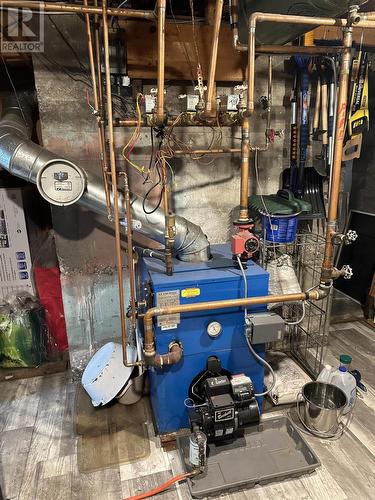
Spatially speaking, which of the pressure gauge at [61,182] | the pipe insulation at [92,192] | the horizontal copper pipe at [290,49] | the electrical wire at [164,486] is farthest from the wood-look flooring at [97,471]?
the horizontal copper pipe at [290,49]

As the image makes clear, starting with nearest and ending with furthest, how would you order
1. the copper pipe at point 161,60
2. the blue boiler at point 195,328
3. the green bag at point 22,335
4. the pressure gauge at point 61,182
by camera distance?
the copper pipe at point 161,60 → the blue boiler at point 195,328 → the pressure gauge at point 61,182 → the green bag at point 22,335

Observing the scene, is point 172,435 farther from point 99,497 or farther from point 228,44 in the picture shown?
point 228,44

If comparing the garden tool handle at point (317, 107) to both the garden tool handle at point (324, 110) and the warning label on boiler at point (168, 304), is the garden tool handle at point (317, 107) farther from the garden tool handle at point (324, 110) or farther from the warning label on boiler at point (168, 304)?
the warning label on boiler at point (168, 304)

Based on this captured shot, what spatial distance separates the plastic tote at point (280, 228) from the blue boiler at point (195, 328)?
1.04 feet

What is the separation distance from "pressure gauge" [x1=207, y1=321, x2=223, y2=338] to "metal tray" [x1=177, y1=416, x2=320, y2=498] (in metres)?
0.59

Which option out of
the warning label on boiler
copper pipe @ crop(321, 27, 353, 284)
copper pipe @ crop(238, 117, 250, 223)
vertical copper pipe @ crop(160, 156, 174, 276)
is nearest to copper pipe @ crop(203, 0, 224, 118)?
copper pipe @ crop(238, 117, 250, 223)

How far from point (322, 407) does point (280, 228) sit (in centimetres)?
103

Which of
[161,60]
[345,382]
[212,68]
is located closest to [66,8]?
[161,60]

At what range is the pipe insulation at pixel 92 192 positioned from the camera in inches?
71.0

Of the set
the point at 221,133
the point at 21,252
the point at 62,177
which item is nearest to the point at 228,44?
the point at 221,133

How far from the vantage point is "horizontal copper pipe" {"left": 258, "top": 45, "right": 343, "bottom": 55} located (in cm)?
178

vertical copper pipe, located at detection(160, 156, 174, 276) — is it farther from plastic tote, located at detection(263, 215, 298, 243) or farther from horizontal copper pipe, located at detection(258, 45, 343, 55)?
horizontal copper pipe, located at detection(258, 45, 343, 55)

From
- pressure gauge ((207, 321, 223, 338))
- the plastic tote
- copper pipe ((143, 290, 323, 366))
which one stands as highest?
the plastic tote

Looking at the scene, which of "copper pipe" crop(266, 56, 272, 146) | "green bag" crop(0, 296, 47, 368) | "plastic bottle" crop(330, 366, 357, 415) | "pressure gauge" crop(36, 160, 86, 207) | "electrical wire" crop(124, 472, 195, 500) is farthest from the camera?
"green bag" crop(0, 296, 47, 368)
